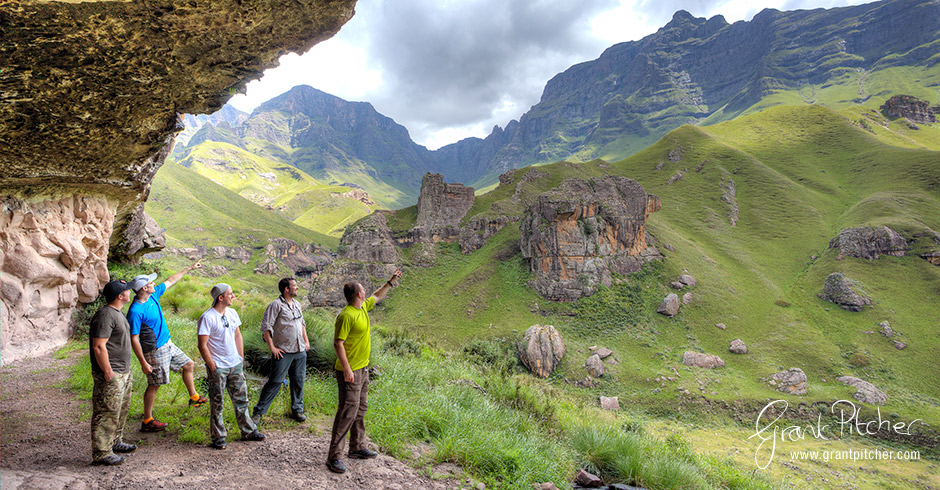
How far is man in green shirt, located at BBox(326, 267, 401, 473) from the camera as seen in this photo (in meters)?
4.67

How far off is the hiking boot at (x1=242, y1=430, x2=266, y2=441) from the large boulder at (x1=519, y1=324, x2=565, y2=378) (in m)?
33.1

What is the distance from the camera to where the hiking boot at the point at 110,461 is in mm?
4277

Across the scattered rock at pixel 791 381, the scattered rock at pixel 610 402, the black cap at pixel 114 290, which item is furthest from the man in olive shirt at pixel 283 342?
the scattered rock at pixel 791 381

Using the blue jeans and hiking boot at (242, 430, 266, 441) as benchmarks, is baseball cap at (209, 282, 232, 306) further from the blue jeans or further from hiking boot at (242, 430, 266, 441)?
hiking boot at (242, 430, 266, 441)

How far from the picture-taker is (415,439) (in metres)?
5.89

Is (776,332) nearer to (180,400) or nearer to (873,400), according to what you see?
(873,400)

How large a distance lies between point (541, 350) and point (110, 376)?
115ft

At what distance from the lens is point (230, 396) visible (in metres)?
5.08

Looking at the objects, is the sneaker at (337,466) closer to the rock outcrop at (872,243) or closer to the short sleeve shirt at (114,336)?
the short sleeve shirt at (114,336)

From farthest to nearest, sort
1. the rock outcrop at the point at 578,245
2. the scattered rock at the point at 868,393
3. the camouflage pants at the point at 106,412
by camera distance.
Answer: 1. the rock outcrop at the point at 578,245
2. the scattered rock at the point at 868,393
3. the camouflage pants at the point at 106,412

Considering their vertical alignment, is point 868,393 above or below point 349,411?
below

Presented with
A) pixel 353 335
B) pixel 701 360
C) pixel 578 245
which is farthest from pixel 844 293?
pixel 353 335

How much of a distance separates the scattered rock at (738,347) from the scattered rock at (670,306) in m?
6.51

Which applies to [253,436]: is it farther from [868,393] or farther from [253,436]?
[868,393]
